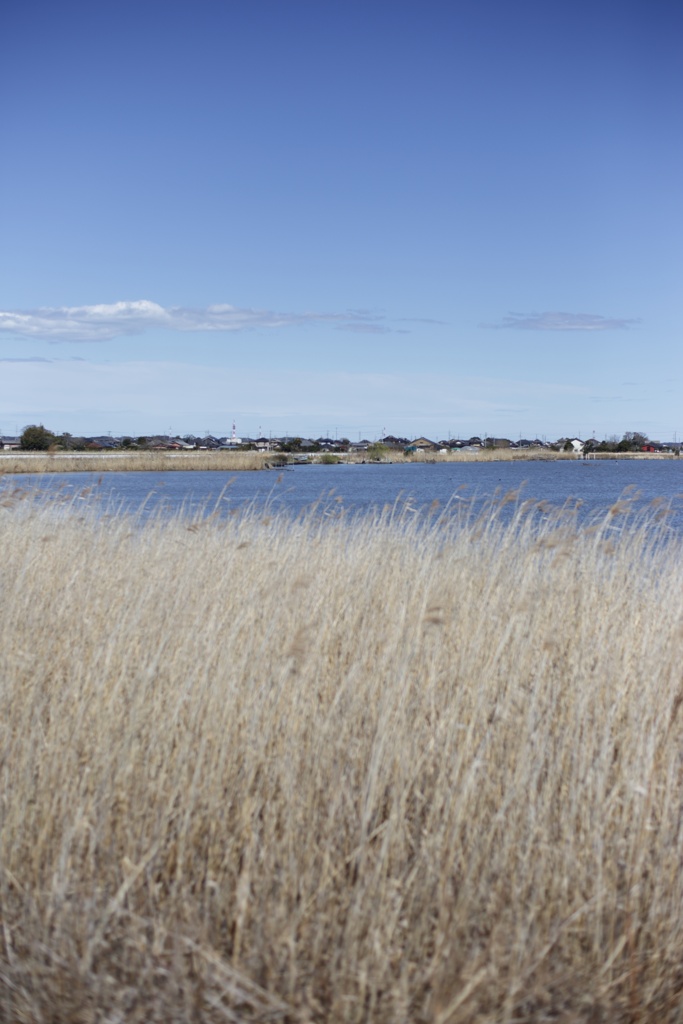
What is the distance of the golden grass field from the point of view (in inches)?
112

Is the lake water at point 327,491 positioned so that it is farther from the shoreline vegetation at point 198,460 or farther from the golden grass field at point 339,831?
the golden grass field at point 339,831

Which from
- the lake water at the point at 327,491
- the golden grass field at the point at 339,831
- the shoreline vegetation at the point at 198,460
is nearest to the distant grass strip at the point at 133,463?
the shoreline vegetation at the point at 198,460

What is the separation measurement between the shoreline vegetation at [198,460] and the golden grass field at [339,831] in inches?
659

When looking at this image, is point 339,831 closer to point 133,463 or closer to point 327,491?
point 327,491

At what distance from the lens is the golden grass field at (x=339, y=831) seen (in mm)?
2854

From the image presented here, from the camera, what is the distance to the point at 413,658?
14.5ft

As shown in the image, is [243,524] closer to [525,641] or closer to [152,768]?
[525,641]

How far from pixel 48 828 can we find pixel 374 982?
134cm

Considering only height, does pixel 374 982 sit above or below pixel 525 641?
below

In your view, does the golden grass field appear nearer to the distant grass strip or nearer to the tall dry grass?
the tall dry grass

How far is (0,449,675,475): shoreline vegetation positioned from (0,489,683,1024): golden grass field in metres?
16.7

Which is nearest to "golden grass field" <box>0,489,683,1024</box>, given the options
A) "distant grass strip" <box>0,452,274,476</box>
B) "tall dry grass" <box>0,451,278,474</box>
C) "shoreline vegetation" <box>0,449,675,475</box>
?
"shoreline vegetation" <box>0,449,675,475</box>

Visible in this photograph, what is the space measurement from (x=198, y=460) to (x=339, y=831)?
5270cm

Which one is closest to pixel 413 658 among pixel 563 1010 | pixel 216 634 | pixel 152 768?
pixel 216 634
